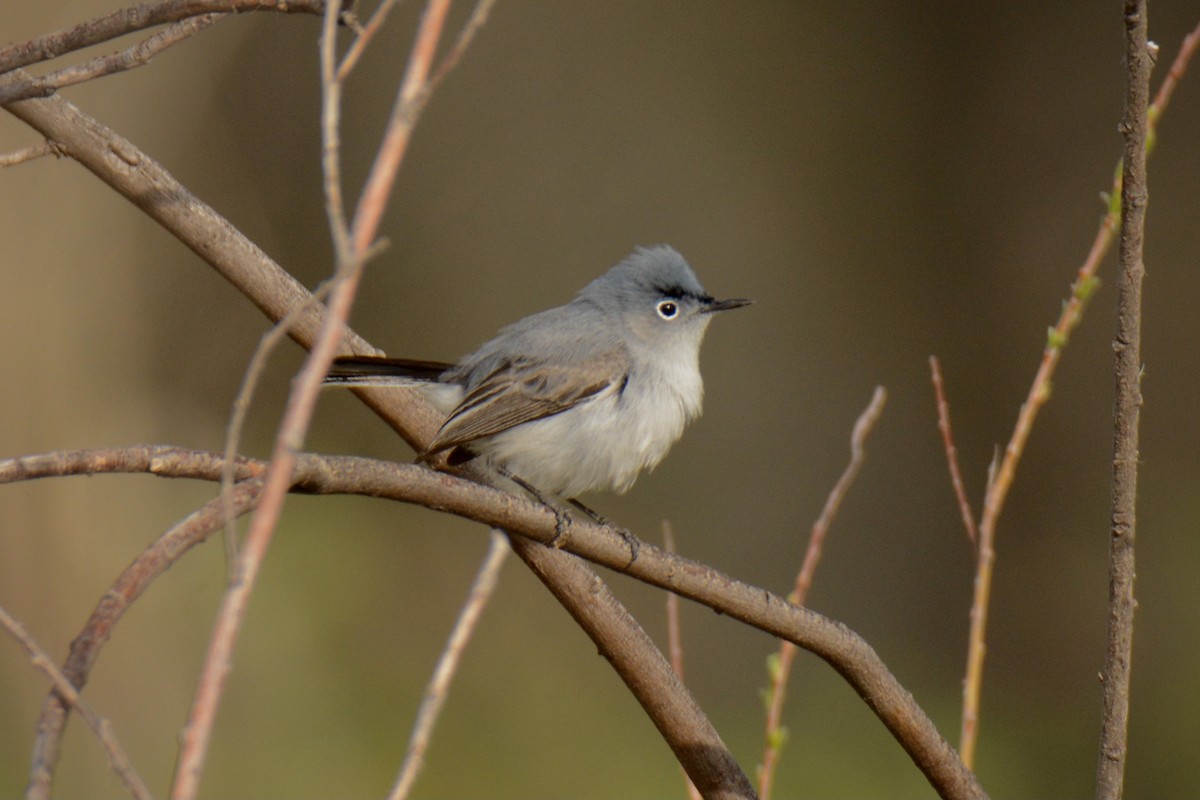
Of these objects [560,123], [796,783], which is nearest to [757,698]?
[796,783]

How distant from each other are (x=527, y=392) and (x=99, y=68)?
1.41 meters

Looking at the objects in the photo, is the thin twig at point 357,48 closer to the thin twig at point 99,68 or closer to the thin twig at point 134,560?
the thin twig at point 134,560

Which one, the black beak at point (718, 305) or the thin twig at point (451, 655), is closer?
the thin twig at point (451, 655)

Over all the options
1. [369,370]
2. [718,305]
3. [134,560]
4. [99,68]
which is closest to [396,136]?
[134,560]

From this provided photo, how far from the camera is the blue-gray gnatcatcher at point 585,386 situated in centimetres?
279

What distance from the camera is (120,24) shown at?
1433mm

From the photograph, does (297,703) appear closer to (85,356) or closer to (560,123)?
(85,356)

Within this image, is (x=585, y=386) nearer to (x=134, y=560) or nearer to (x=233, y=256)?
(x=233, y=256)

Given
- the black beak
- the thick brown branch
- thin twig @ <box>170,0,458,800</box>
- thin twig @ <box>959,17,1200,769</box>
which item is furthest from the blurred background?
thin twig @ <box>170,0,458,800</box>

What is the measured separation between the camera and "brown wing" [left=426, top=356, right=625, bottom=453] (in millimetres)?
2730

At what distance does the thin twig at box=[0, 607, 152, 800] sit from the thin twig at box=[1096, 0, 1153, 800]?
1.16 meters

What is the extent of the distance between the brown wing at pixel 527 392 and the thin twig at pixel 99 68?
111 centimetres

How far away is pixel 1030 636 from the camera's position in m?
5.63

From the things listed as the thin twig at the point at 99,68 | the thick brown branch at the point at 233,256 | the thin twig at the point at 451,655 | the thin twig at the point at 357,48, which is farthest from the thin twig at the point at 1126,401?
the thin twig at the point at 99,68
